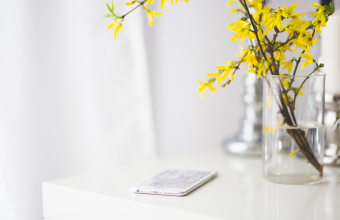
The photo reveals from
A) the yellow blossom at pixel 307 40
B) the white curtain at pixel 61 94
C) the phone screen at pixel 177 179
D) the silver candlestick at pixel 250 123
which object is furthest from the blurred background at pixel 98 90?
the yellow blossom at pixel 307 40

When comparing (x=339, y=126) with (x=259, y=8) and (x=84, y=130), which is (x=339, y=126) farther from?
(x=84, y=130)

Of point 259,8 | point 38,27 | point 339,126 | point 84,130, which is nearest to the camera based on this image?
point 259,8

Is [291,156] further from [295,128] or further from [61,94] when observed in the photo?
[61,94]

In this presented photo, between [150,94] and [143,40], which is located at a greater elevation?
[143,40]

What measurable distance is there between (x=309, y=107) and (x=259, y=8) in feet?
0.72

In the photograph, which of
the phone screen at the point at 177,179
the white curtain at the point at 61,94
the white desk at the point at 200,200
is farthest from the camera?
the white curtain at the point at 61,94

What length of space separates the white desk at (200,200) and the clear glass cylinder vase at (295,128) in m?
0.03

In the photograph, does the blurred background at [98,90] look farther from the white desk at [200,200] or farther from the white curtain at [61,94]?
the white desk at [200,200]

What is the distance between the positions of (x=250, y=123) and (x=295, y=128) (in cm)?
36

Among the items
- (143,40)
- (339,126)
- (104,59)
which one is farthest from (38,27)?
(339,126)

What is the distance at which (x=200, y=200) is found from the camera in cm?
59

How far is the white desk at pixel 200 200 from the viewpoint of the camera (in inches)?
20.9

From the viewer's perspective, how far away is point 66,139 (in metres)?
1.06

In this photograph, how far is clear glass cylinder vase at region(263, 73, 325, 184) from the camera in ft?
2.22
